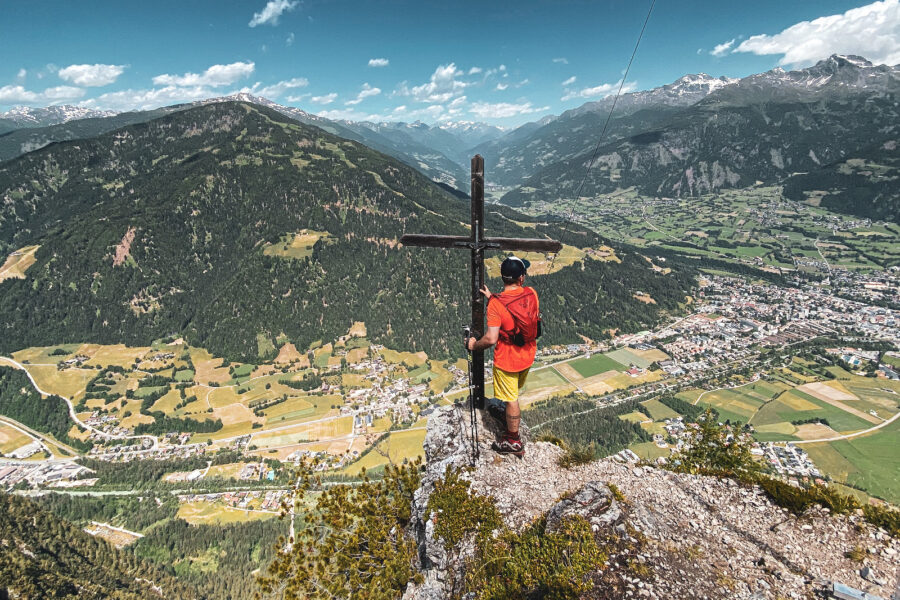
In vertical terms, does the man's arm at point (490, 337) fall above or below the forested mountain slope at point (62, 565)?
above

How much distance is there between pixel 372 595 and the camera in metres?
8.09

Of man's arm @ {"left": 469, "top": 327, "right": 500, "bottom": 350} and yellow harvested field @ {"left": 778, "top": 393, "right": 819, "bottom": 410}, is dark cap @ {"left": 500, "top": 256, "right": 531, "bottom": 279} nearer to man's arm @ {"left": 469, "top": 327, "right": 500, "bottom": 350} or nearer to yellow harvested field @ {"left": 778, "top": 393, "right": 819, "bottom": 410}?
man's arm @ {"left": 469, "top": 327, "right": 500, "bottom": 350}

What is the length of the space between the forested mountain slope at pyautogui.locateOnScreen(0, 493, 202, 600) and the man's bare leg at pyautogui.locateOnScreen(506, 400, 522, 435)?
68.7 meters

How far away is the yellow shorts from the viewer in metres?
8.70

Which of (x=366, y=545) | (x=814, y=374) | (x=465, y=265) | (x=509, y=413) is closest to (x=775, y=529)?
(x=509, y=413)

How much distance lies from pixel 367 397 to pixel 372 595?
310 ft

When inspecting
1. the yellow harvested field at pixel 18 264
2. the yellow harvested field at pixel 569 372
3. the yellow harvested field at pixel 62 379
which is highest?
the yellow harvested field at pixel 18 264

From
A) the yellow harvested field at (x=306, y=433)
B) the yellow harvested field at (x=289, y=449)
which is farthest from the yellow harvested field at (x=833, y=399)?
the yellow harvested field at (x=306, y=433)

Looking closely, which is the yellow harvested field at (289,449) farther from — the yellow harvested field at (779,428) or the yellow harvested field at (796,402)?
the yellow harvested field at (796,402)

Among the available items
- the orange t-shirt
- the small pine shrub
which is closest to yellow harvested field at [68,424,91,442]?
the small pine shrub

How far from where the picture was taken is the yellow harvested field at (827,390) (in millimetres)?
76688

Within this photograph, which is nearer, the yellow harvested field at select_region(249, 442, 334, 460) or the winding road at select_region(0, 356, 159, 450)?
the yellow harvested field at select_region(249, 442, 334, 460)

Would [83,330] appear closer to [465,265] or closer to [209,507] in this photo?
[209,507]

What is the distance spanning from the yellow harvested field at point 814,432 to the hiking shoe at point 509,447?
82495 millimetres
